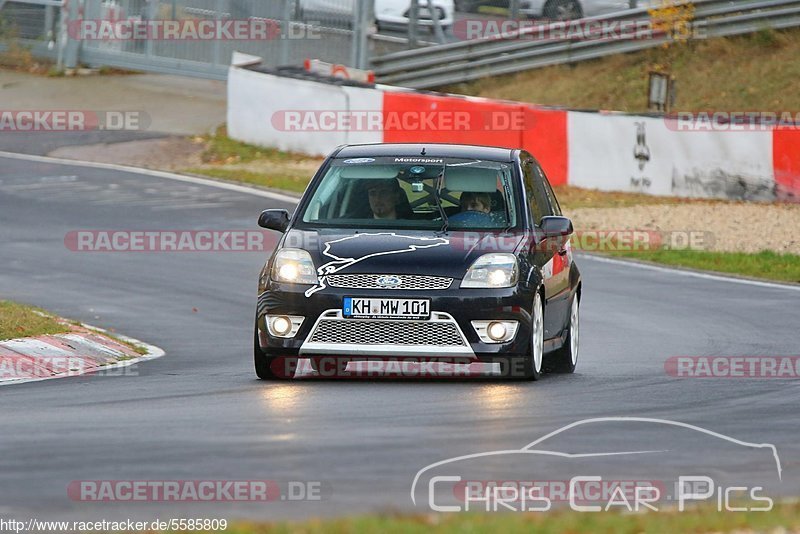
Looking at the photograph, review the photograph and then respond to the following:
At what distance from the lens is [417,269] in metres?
10.4

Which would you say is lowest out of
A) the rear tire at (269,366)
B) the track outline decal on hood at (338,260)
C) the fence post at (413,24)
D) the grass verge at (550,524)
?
the rear tire at (269,366)

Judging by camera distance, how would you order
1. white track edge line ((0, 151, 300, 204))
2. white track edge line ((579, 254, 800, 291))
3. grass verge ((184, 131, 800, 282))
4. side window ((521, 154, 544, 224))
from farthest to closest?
1. white track edge line ((0, 151, 300, 204))
2. grass verge ((184, 131, 800, 282))
3. white track edge line ((579, 254, 800, 291))
4. side window ((521, 154, 544, 224))

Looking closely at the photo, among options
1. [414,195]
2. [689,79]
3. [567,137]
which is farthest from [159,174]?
[414,195]

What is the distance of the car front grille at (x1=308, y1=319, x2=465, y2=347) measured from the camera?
10.3 metres

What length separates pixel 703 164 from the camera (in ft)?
78.9

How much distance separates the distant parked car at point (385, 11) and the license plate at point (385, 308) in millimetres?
23909

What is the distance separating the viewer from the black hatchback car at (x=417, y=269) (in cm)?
1031

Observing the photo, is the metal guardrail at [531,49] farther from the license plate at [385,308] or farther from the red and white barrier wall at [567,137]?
the license plate at [385,308]

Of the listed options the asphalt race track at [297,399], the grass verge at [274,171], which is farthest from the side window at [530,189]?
the grass verge at [274,171]

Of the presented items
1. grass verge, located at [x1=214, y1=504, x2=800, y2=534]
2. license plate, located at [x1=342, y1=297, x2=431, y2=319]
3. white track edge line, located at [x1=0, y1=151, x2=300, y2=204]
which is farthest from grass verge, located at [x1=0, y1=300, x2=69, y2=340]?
white track edge line, located at [x1=0, y1=151, x2=300, y2=204]

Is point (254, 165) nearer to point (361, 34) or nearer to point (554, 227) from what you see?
point (361, 34)

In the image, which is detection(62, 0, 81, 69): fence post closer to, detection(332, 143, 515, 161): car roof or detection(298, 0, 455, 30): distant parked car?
detection(298, 0, 455, 30): distant parked car

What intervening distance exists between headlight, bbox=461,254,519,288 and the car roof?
49.3 inches

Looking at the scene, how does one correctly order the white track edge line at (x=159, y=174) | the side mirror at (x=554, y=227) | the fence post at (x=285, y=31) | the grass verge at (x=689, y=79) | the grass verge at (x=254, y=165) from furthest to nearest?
1. the fence post at (x=285, y=31)
2. the grass verge at (x=689, y=79)
3. the grass verge at (x=254, y=165)
4. the white track edge line at (x=159, y=174)
5. the side mirror at (x=554, y=227)
